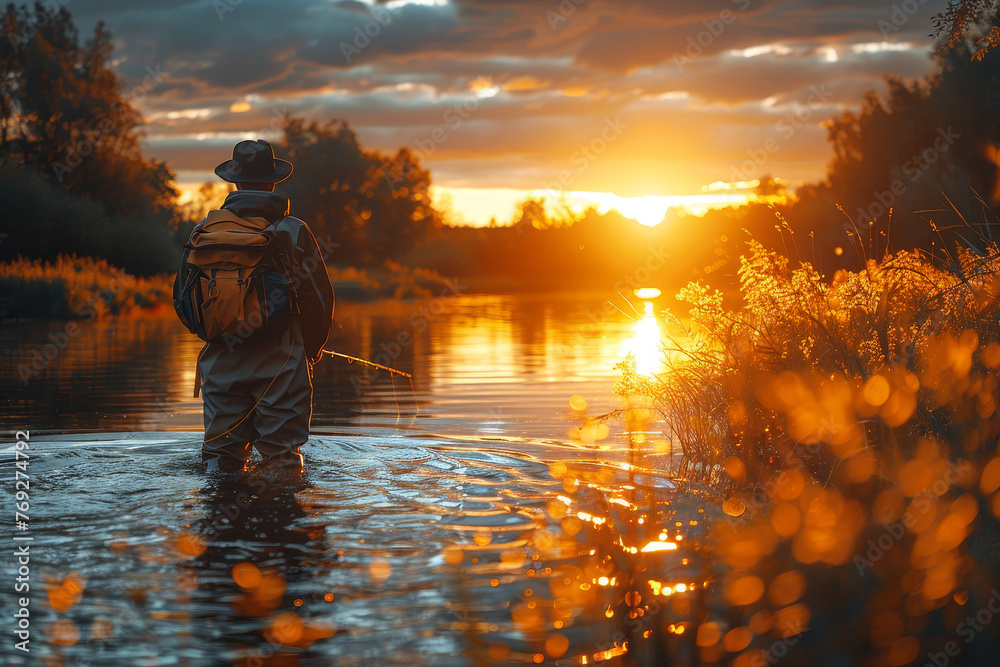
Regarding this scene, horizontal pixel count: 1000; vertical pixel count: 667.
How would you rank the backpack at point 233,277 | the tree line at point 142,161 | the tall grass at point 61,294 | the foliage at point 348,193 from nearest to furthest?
the backpack at point 233,277 < the tall grass at point 61,294 < the tree line at point 142,161 < the foliage at point 348,193

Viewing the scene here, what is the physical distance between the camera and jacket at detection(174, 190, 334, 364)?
6.16 metres

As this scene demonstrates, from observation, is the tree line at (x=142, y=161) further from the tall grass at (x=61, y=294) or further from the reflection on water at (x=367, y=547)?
the tall grass at (x=61, y=294)

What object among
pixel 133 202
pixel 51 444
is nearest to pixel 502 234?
pixel 133 202

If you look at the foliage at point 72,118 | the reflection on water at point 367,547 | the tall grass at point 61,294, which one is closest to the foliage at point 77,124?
the foliage at point 72,118

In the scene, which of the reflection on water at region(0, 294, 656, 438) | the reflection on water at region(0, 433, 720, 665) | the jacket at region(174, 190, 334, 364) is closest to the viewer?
the reflection on water at region(0, 433, 720, 665)

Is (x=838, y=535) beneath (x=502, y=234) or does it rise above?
beneath

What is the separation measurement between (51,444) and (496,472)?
3774 millimetres

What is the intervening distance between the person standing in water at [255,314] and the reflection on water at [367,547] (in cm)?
30

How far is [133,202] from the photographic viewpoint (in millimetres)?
45062

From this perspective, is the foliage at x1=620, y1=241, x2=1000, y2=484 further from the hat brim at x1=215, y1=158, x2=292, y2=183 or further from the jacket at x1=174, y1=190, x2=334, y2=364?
the hat brim at x1=215, y1=158, x2=292, y2=183

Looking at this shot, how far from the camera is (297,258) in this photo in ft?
20.3

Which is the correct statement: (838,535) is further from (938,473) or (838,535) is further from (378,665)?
(378,665)

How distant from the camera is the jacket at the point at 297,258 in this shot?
6.16 metres

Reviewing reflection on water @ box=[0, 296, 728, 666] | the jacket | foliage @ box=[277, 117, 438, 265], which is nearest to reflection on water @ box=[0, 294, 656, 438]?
reflection on water @ box=[0, 296, 728, 666]
